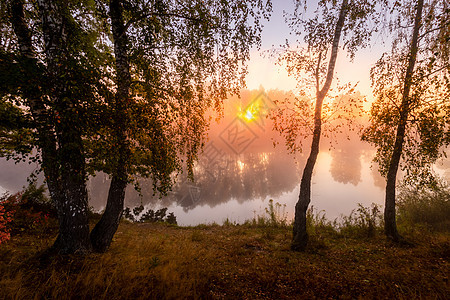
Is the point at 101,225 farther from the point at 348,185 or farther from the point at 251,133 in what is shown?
the point at 251,133

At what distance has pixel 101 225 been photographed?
4723 millimetres

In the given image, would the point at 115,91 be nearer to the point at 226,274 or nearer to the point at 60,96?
the point at 60,96

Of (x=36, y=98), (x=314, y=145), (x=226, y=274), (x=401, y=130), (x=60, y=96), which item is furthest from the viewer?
(x=401, y=130)

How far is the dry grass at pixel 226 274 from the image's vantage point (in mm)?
3062

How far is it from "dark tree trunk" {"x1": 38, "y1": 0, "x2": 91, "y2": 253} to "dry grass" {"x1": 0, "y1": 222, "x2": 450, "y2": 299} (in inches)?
18.4

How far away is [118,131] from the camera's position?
3400 millimetres

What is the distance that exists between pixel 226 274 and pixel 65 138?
181 inches

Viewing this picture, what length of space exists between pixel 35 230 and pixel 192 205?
54.2 ft

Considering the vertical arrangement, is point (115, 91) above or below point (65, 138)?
above

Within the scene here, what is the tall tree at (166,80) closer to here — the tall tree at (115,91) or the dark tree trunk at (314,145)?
the tall tree at (115,91)

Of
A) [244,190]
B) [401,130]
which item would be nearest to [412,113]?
[401,130]

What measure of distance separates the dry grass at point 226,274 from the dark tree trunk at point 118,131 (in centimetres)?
71

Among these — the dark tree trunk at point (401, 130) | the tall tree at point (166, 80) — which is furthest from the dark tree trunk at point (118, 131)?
the dark tree trunk at point (401, 130)

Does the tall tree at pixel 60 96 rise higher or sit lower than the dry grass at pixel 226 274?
higher
